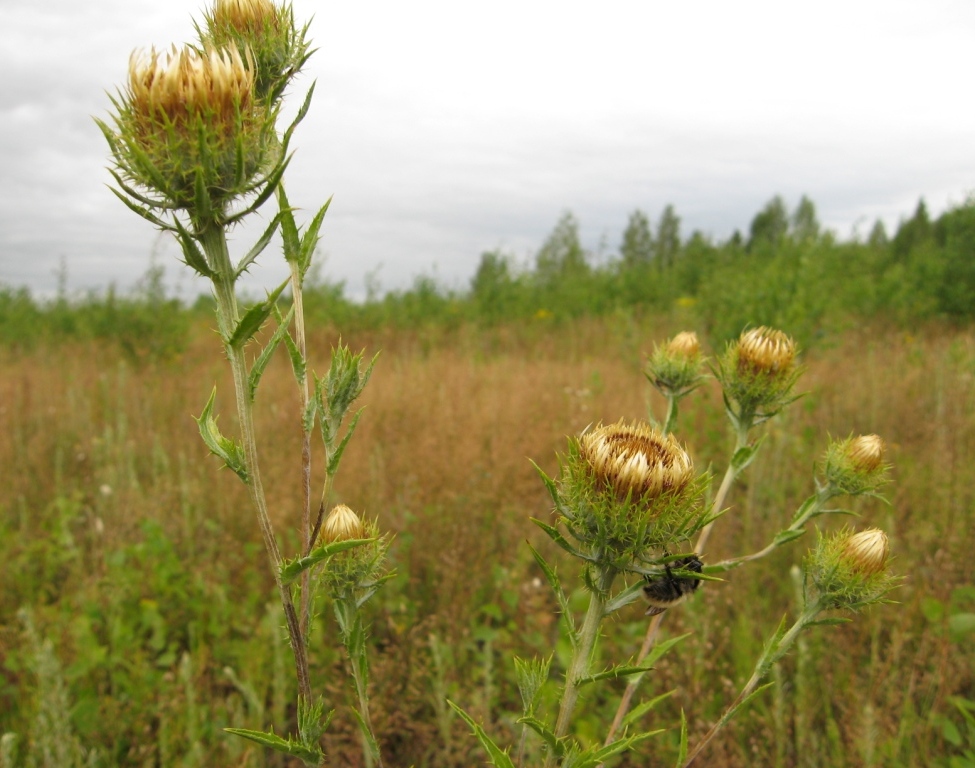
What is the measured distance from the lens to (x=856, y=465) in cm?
208

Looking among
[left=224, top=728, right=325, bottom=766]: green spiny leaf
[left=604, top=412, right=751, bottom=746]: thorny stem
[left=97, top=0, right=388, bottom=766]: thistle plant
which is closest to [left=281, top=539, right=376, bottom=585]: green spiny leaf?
[left=97, top=0, right=388, bottom=766]: thistle plant

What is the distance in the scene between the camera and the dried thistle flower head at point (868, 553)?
174cm

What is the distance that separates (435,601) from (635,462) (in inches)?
116

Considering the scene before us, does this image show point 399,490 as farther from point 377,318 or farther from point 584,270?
point 584,270

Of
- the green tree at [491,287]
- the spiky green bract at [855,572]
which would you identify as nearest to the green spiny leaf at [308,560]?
the spiky green bract at [855,572]

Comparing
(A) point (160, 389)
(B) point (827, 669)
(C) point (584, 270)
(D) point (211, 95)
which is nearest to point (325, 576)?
(D) point (211, 95)

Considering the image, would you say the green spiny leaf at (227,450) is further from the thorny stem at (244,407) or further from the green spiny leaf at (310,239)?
the green spiny leaf at (310,239)

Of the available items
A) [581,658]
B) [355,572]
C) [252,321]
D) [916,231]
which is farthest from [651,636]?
[916,231]

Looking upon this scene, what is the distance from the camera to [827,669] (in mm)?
3375

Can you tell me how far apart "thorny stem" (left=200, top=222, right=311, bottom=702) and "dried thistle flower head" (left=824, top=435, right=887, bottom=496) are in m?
1.75

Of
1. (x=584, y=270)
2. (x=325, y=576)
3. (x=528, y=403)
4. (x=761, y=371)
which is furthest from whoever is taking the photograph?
(x=584, y=270)

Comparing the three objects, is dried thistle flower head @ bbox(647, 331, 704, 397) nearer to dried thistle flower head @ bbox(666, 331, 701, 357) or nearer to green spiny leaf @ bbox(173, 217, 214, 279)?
dried thistle flower head @ bbox(666, 331, 701, 357)

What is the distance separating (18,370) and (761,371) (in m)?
10.8

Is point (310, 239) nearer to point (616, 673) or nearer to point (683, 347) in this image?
point (616, 673)
